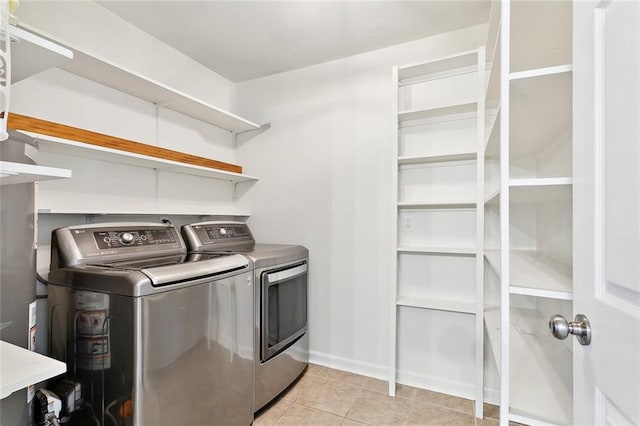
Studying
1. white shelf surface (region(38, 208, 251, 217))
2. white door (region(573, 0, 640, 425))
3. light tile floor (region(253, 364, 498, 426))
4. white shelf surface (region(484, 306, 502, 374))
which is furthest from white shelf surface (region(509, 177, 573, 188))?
white shelf surface (region(38, 208, 251, 217))

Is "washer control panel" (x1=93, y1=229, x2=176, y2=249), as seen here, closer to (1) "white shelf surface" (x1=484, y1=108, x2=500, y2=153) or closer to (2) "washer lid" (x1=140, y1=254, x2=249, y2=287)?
(2) "washer lid" (x1=140, y1=254, x2=249, y2=287)

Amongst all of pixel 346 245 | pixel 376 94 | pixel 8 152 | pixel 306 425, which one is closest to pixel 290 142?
pixel 376 94

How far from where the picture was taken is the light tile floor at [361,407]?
183 cm

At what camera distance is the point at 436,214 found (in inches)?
87.0

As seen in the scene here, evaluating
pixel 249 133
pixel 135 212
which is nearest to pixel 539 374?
pixel 135 212

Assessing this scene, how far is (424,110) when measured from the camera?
6.70 ft

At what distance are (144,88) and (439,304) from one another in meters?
2.37

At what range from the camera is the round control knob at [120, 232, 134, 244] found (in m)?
1.69

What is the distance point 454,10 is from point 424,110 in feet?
2.05

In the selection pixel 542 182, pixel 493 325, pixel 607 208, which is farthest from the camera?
pixel 493 325

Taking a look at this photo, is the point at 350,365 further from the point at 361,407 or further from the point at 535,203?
the point at 535,203

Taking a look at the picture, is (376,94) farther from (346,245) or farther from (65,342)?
(65,342)

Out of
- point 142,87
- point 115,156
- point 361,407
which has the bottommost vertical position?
point 361,407

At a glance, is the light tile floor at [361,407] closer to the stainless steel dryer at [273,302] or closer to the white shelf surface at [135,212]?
the stainless steel dryer at [273,302]
